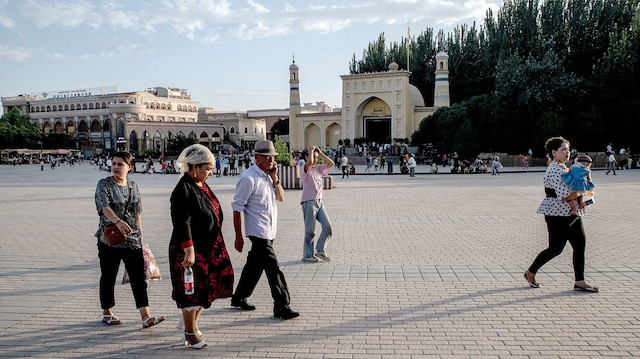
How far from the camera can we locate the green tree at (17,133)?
66925 millimetres

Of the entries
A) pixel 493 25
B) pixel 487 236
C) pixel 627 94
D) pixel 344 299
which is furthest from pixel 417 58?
pixel 344 299

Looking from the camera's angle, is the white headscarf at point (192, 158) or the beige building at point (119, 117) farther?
the beige building at point (119, 117)

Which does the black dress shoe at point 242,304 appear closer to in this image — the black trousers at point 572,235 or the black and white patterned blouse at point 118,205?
the black and white patterned blouse at point 118,205

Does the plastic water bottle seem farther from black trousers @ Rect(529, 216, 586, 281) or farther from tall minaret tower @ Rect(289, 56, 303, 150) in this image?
tall minaret tower @ Rect(289, 56, 303, 150)

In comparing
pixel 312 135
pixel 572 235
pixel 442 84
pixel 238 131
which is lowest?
pixel 572 235

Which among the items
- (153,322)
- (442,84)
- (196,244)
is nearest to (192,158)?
(196,244)

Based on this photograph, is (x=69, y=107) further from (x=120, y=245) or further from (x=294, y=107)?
(x=120, y=245)

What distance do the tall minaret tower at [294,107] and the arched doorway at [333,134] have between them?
2.75 meters

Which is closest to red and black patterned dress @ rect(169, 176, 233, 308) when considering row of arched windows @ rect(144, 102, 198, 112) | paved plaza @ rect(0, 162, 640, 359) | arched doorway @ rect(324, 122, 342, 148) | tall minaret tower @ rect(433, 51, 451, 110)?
paved plaza @ rect(0, 162, 640, 359)

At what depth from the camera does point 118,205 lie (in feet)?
15.4

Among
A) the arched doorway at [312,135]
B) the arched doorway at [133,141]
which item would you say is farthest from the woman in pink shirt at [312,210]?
the arched doorway at [133,141]

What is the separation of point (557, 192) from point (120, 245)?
13.9ft

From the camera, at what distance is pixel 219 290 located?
4.20 m

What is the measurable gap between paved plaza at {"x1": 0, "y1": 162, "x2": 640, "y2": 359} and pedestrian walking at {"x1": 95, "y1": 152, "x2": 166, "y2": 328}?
20cm
